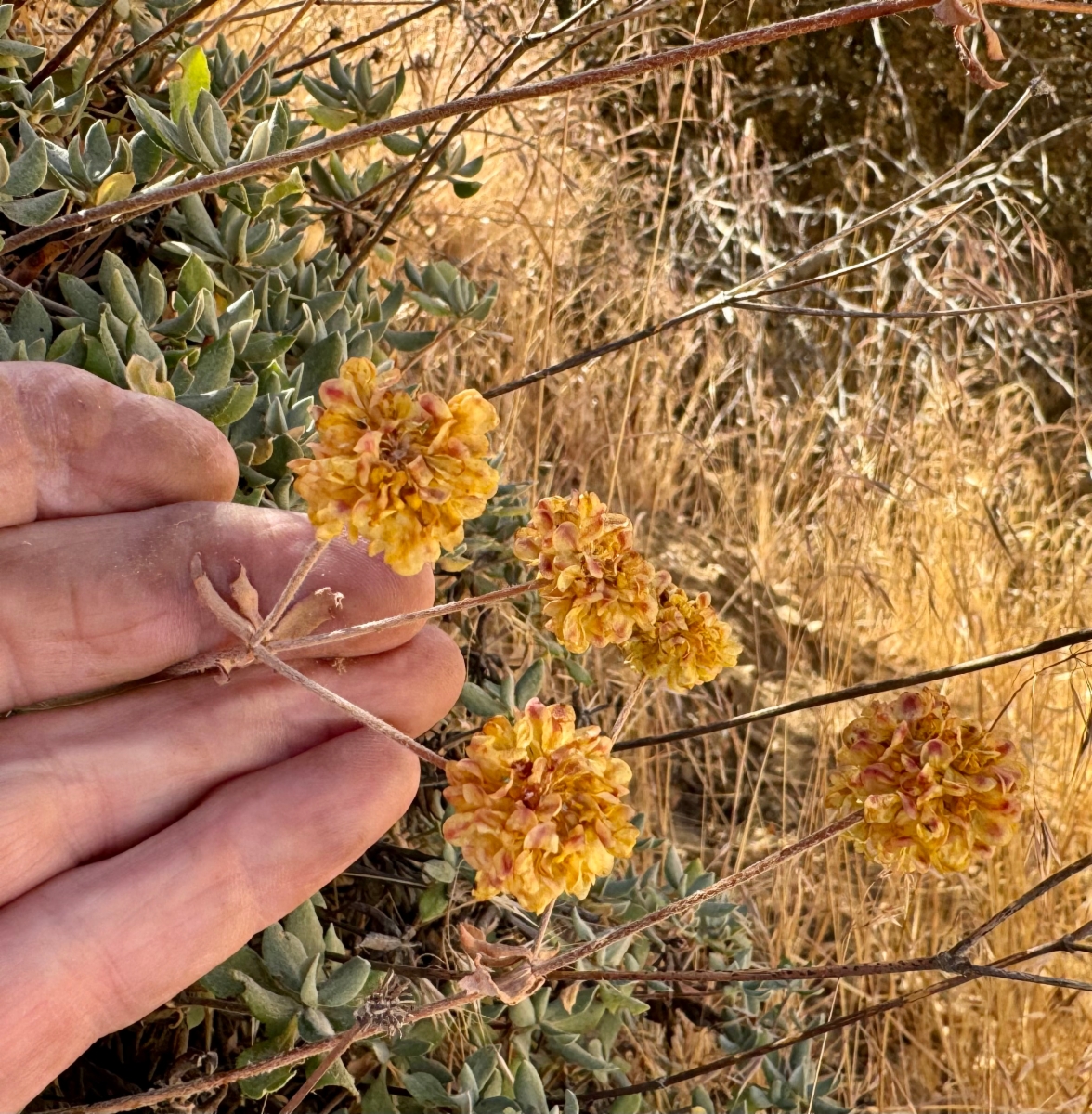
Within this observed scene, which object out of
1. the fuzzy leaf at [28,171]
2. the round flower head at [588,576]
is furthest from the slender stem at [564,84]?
the round flower head at [588,576]

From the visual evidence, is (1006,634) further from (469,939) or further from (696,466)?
(469,939)

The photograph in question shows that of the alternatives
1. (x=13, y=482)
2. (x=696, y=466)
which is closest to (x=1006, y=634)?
(x=696, y=466)

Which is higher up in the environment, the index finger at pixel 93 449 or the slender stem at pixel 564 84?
the slender stem at pixel 564 84

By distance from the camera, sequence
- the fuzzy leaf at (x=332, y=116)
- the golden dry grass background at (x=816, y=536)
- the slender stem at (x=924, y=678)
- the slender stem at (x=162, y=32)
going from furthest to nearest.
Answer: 1. the golden dry grass background at (x=816, y=536)
2. the fuzzy leaf at (x=332, y=116)
3. the slender stem at (x=162, y=32)
4. the slender stem at (x=924, y=678)

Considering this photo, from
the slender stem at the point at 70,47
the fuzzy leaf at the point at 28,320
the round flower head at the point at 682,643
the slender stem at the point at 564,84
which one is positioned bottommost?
the round flower head at the point at 682,643

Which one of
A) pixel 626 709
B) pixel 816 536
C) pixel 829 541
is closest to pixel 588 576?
pixel 626 709

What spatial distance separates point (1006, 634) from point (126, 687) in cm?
159

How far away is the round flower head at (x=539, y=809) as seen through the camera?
2.27 feet

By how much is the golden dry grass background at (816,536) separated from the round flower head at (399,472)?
87 cm

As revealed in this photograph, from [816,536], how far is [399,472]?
158 centimetres

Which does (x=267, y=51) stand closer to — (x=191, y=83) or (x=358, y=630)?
(x=191, y=83)

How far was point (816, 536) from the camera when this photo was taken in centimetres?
216

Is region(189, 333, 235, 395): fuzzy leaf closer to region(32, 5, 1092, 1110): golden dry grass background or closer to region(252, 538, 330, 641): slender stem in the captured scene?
region(252, 538, 330, 641): slender stem

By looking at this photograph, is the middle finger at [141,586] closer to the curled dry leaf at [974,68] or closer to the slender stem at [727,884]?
the slender stem at [727,884]
